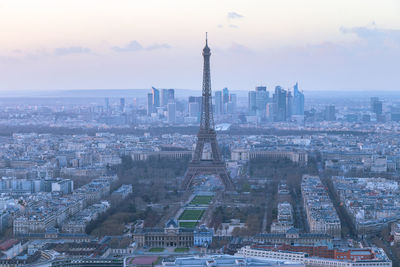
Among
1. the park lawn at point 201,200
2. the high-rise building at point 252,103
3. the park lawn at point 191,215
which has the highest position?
the high-rise building at point 252,103

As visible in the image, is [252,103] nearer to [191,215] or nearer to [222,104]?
[222,104]

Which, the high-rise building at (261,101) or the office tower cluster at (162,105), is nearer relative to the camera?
the office tower cluster at (162,105)

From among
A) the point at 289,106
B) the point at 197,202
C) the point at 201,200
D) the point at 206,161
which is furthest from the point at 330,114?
the point at 197,202

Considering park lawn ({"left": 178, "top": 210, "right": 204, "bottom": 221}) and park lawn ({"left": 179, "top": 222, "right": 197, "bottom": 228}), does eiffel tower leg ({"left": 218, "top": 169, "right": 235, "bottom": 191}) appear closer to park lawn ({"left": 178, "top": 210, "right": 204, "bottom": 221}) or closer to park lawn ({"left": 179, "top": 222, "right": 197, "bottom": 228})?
park lawn ({"left": 178, "top": 210, "right": 204, "bottom": 221})

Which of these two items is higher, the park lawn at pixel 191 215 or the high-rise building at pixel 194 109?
the high-rise building at pixel 194 109

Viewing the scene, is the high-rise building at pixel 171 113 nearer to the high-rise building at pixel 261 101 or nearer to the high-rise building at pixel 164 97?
the high-rise building at pixel 261 101

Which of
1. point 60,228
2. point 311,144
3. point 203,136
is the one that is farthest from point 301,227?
point 311,144

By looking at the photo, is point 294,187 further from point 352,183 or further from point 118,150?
point 118,150

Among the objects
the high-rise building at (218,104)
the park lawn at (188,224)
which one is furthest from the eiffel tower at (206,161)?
the high-rise building at (218,104)
